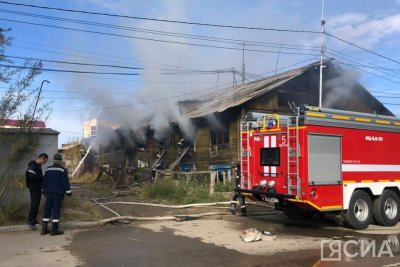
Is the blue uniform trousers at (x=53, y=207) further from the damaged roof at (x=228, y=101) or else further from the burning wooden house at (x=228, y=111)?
the burning wooden house at (x=228, y=111)

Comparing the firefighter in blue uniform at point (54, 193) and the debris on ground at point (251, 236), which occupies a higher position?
the firefighter in blue uniform at point (54, 193)

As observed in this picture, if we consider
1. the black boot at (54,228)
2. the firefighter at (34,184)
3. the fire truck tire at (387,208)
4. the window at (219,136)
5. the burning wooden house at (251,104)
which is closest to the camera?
the black boot at (54,228)

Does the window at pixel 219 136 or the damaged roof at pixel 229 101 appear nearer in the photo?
the damaged roof at pixel 229 101

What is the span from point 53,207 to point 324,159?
19.7ft

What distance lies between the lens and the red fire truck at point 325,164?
9891 mm

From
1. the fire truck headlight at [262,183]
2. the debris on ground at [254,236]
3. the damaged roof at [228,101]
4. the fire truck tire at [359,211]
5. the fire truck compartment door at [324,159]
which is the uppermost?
the damaged roof at [228,101]

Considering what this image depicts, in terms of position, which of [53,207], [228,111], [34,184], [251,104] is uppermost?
[251,104]

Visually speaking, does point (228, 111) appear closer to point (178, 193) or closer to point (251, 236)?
point (178, 193)

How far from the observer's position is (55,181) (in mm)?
9430

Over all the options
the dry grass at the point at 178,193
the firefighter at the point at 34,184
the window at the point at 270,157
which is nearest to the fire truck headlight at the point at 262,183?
the window at the point at 270,157

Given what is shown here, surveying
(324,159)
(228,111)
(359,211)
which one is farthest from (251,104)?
(324,159)

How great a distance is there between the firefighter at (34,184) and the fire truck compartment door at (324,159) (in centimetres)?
592

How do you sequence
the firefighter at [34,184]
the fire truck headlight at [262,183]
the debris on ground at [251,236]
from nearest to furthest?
the debris on ground at [251,236] < the firefighter at [34,184] < the fire truck headlight at [262,183]

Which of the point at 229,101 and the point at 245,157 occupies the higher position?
the point at 229,101
